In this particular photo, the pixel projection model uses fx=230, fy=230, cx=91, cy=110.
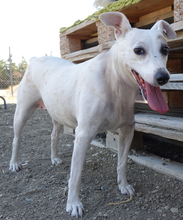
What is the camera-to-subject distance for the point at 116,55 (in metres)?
2.00

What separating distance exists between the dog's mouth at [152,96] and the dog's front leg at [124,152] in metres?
0.66

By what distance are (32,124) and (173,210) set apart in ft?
14.4

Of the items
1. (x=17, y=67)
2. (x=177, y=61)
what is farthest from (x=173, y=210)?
(x=17, y=67)

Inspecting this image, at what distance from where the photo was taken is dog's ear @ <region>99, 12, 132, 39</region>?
1.93m

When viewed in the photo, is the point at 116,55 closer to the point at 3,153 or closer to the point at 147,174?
the point at 147,174

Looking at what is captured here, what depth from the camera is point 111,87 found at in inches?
81.8

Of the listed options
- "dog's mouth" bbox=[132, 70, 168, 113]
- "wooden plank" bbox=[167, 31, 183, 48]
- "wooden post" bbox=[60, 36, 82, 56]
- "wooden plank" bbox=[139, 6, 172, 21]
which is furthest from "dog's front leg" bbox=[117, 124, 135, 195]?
"wooden post" bbox=[60, 36, 82, 56]

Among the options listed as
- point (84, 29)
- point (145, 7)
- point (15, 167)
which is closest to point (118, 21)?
point (145, 7)

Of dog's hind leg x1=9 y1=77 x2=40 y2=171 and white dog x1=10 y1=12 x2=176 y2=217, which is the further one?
dog's hind leg x1=9 y1=77 x2=40 y2=171

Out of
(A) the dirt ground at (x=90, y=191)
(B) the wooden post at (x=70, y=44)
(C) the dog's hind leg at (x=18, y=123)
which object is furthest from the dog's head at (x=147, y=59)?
(B) the wooden post at (x=70, y=44)

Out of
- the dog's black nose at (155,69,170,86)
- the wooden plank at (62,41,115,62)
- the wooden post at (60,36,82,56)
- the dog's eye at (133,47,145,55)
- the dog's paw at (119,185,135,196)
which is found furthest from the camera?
the wooden post at (60,36,82,56)

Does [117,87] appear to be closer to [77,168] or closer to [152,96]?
[152,96]

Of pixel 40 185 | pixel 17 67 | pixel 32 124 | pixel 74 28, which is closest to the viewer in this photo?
pixel 40 185

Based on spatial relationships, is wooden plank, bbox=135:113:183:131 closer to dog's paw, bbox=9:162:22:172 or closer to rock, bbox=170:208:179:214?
rock, bbox=170:208:179:214
